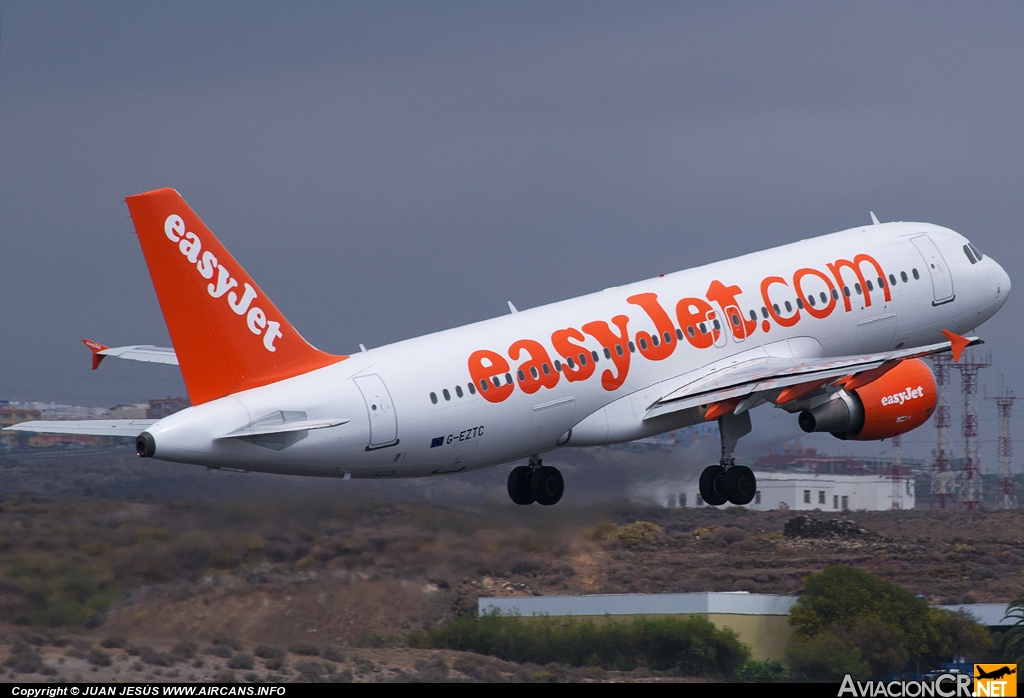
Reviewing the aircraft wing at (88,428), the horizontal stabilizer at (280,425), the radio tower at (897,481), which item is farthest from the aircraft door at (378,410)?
the radio tower at (897,481)

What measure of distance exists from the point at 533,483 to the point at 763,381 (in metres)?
6.91

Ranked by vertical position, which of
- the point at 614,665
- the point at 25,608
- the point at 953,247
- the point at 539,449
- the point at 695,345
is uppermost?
the point at 953,247

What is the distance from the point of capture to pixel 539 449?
37562 mm

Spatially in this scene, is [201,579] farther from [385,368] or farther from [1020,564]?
[1020,564]

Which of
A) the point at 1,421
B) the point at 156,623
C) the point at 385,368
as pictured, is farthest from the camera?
Answer: the point at 1,421

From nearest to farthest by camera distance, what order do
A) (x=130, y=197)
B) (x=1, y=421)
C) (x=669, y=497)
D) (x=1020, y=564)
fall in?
1. (x=130, y=197)
2. (x=669, y=497)
3. (x=1, y=421)
4. (x=1020, y=564)

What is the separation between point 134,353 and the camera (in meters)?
41.7

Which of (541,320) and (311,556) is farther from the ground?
(541,320)

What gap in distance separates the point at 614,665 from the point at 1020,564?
38.6m

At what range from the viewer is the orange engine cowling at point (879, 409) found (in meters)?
40.1

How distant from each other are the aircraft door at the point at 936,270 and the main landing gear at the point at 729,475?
7369mm

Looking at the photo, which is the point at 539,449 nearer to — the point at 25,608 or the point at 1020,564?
the point at 25,608

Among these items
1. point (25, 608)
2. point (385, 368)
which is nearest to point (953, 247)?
point (385, 368)

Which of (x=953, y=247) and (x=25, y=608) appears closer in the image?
(x=25, y=608)
